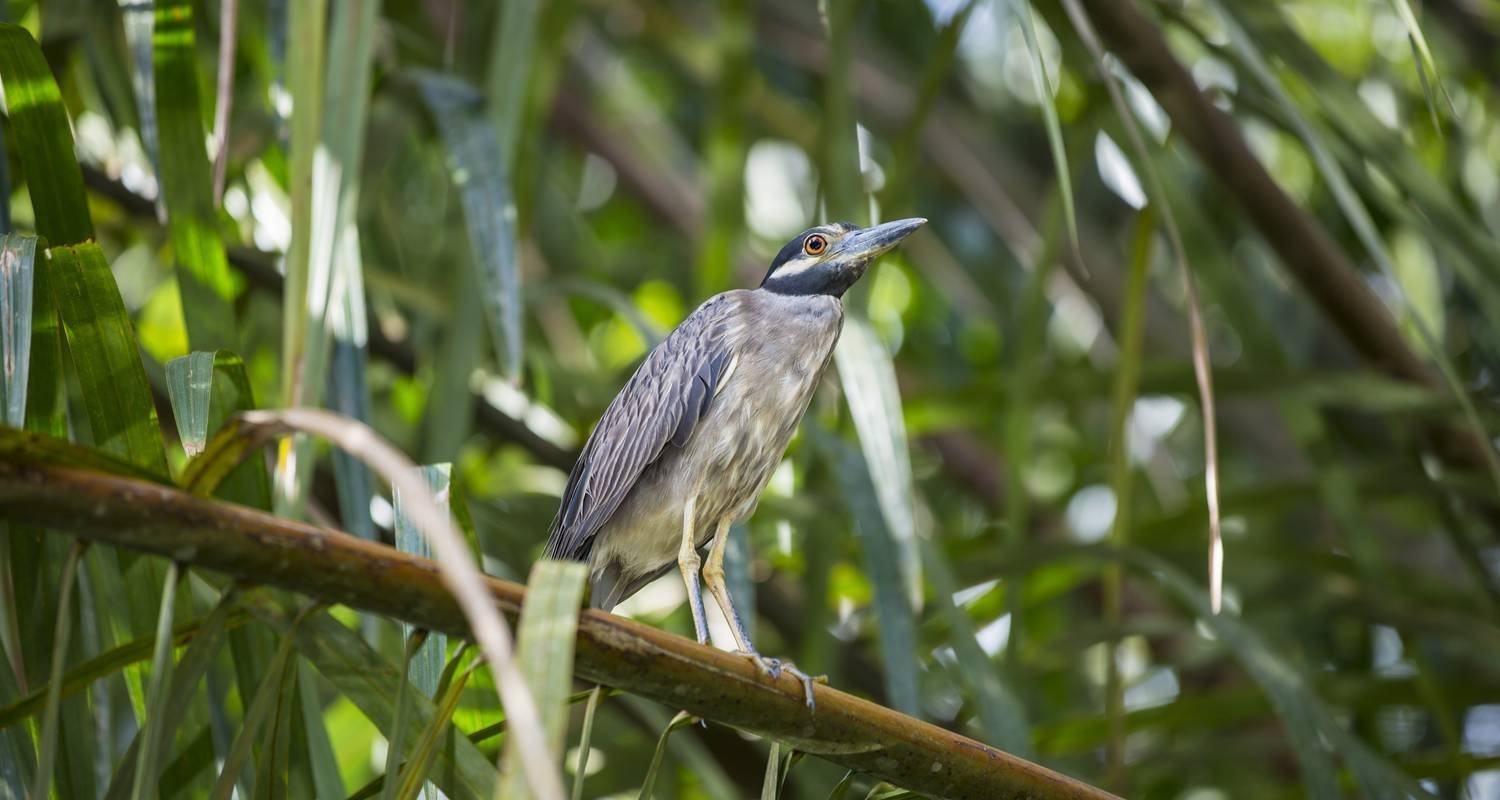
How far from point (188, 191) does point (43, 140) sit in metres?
0.41

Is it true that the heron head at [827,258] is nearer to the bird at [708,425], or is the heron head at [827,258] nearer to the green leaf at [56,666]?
the bird at [708,425]

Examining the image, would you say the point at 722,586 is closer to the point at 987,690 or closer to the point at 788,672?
the point at 987,690

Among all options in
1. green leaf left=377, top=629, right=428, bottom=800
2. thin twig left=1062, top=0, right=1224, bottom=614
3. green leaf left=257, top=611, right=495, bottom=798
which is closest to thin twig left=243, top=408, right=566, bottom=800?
green leaf left=377, top=629, right=428, bottom=800

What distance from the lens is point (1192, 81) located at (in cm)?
367

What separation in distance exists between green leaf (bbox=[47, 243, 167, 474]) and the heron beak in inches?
52.3

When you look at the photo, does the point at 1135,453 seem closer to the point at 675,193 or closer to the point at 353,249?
the point at 675,193

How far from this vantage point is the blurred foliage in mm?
1978

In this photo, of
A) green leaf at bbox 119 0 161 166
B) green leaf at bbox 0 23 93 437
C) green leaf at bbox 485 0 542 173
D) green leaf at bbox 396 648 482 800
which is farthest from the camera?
green leaf at bbox 485 0 542 173

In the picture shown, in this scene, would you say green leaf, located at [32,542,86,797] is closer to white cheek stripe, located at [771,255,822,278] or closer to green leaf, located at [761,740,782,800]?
green leaf, located at [761,740,782,800]

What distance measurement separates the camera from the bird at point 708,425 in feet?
8.59

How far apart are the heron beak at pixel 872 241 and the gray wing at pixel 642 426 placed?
0.83 ft

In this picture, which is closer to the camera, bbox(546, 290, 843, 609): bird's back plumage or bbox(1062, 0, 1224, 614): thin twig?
bbox(1062, 0, 1224, 614): thin twig

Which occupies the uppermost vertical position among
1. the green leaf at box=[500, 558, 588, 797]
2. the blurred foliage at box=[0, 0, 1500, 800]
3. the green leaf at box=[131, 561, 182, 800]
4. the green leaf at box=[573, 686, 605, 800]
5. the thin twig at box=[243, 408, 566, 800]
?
the thin twig at box=[243, 408, 566, 800]

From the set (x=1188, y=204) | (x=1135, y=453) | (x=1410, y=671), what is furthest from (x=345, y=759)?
(x=1135, y=453)
